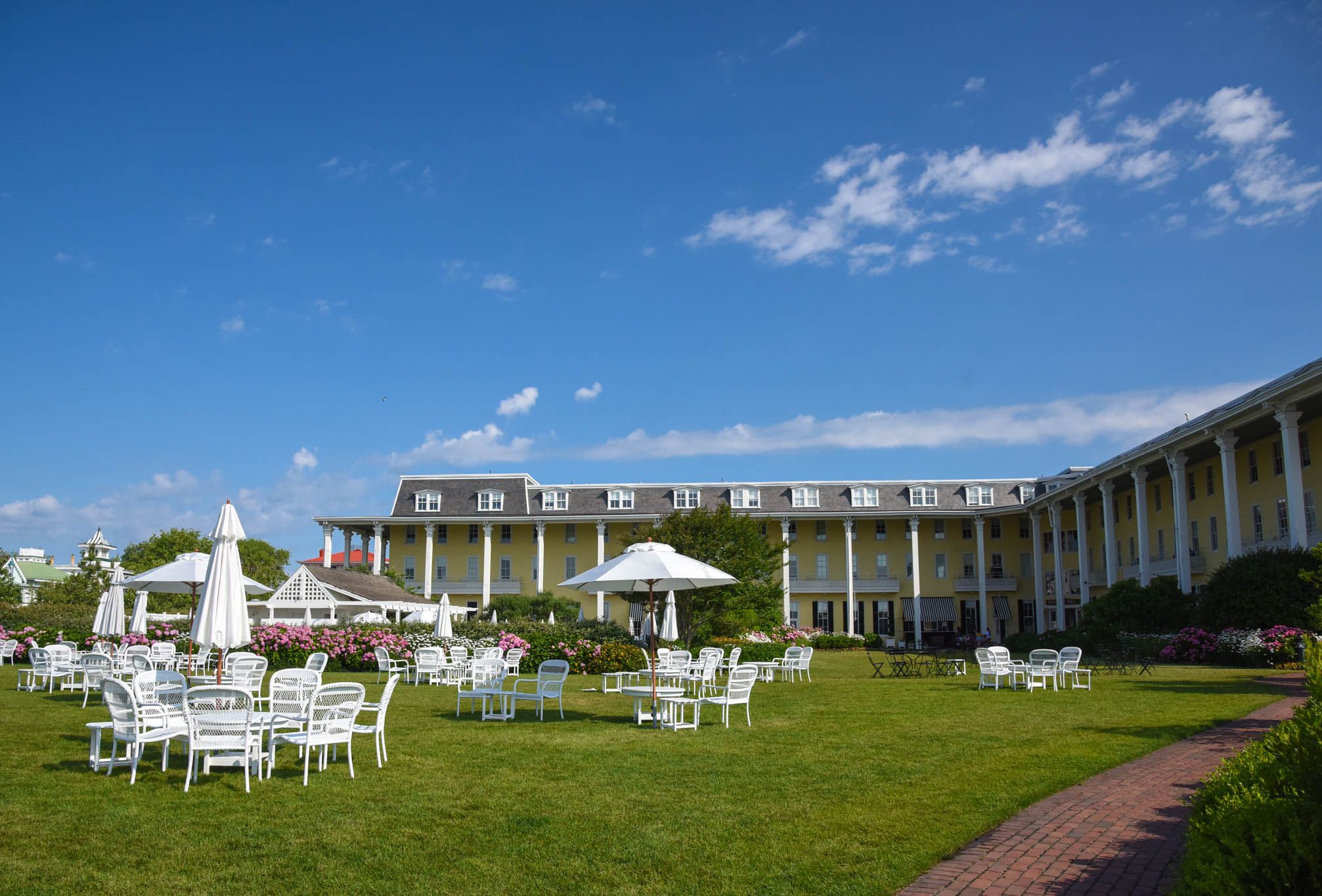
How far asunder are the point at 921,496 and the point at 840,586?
289 inches

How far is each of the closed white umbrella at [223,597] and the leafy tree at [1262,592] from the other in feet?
84.6

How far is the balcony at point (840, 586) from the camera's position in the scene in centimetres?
5688

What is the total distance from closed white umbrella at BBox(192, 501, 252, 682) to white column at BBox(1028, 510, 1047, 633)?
48.1 m

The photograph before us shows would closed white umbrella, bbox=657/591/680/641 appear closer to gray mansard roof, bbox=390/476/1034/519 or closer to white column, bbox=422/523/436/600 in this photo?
gray mansard roof, bbox=390/476/1034/519

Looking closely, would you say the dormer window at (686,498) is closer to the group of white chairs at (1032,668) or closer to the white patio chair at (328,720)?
the group of white chairs at (1032,668)

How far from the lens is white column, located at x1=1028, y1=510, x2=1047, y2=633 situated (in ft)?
172

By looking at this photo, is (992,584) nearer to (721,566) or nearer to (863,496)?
(863,496)

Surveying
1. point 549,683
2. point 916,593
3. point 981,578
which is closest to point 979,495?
point 981,578

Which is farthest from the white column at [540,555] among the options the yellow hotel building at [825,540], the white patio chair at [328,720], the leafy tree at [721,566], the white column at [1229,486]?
the white patio chair at [328,720]

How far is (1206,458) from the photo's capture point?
126 feet

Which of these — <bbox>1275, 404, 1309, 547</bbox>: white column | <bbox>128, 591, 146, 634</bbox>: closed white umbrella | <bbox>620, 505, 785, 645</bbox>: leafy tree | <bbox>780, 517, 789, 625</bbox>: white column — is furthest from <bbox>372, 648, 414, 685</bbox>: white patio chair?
<bbox>780, 517, 789, 625</bbox>: white column

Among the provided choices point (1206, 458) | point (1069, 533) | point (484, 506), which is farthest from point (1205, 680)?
point (484, 506)

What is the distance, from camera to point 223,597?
1221cm

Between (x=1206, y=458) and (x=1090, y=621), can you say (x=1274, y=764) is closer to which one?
(x=1090, y=621)
